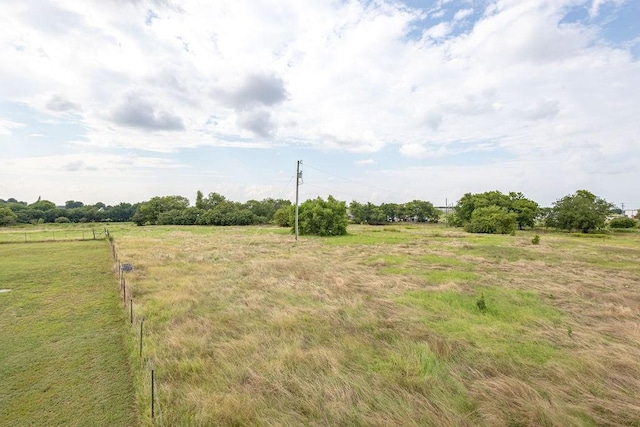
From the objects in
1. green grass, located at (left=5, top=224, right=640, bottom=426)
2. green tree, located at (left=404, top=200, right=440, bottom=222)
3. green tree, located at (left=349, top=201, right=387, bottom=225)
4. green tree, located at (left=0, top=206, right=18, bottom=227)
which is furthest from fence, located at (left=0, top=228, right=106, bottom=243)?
green tree, located at (left=404, top=200, right=440, bottom=222)

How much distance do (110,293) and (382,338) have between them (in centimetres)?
1135

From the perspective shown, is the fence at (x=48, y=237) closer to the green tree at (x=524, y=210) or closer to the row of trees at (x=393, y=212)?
the row of trees at (x=393, y=212)

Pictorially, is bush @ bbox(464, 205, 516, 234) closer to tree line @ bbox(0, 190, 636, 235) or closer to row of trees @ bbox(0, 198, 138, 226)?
tree line @ bbox(0, 190, 636, 235)

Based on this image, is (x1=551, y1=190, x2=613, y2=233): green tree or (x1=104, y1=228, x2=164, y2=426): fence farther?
(x1=551, y1=190, x2=613, y2=233): green tree

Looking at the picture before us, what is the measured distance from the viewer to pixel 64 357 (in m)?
6.85

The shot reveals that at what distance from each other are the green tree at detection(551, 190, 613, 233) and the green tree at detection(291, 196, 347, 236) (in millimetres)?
43112

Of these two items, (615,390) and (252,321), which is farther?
(252,321)

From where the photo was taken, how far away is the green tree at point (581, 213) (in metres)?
52.9

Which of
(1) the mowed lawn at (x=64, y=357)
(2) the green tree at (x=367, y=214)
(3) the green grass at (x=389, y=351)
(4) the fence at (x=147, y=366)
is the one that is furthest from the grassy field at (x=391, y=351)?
(2) the green tree at (x=367, y=214)

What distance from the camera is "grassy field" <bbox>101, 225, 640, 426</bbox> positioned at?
15.3ft

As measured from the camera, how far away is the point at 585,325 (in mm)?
8289

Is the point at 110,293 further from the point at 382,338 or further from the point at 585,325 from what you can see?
the point at 585,325

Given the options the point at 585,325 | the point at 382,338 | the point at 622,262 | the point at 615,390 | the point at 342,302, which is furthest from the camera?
the point at 622,262

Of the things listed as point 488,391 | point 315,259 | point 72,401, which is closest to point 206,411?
point 72,401
